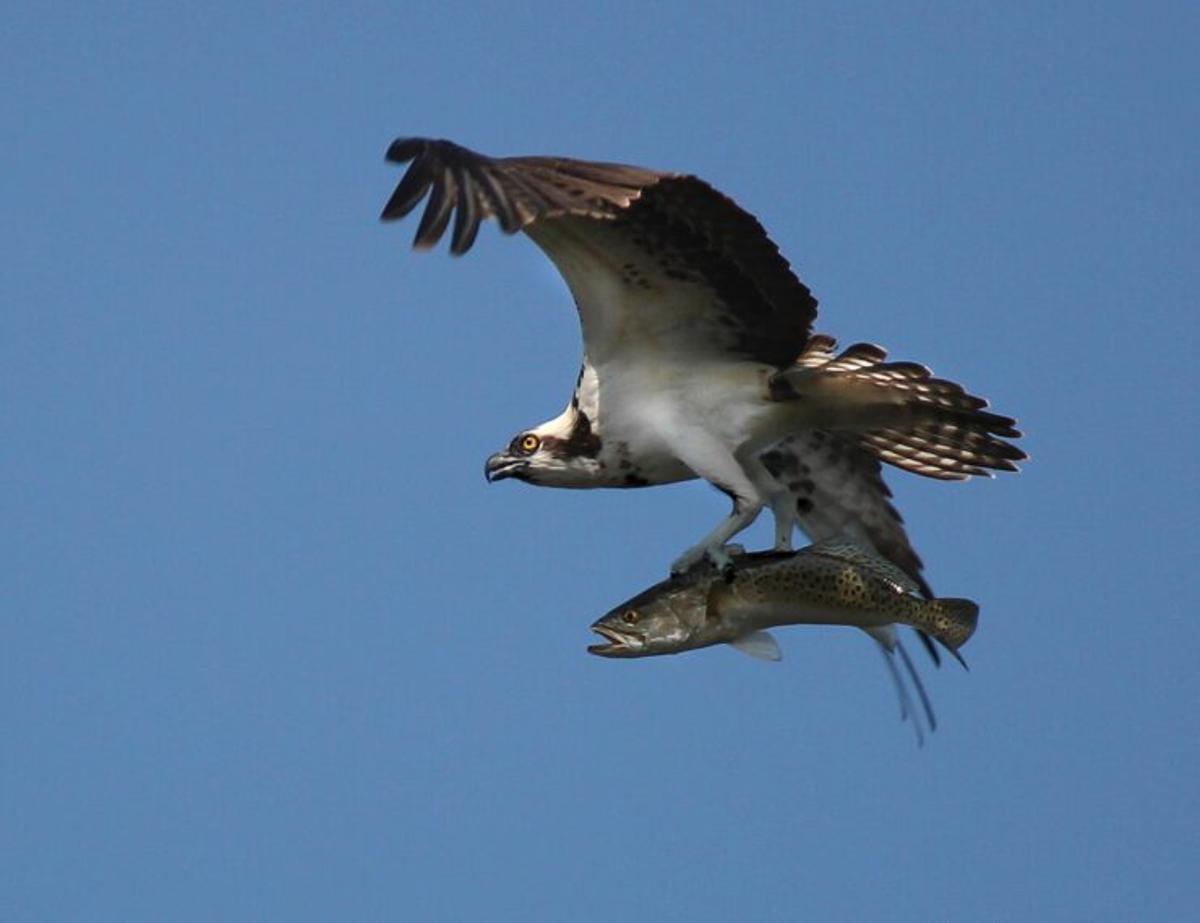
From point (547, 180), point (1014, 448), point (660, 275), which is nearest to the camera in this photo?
point (547, 180)

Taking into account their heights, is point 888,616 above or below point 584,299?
below

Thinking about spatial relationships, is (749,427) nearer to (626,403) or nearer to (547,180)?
(626,403)

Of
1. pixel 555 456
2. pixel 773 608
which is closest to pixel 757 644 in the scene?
pixel 773 608

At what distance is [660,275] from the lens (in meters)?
13.7

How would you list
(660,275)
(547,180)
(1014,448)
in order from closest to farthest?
(547,180) → (660,275) → (1014,448)

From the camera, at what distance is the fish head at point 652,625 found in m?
12.9

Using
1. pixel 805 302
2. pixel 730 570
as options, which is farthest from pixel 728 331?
pixel 730 570

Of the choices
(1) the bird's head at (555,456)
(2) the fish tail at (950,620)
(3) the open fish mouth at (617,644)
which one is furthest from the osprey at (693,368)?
(2) the fish tail at (950,620)

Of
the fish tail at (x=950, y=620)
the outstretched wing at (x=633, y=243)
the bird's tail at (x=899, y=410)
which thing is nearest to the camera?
the outstretched wing at (x=633, y=243)

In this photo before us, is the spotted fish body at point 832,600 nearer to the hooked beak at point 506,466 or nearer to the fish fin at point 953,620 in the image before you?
the fish fin at point 953,620

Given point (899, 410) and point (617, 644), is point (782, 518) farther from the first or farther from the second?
point (617, 644)

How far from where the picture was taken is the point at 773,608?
13.0 meters

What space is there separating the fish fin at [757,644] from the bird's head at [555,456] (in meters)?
1.39

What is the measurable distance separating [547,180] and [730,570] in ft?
6.15
